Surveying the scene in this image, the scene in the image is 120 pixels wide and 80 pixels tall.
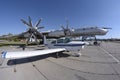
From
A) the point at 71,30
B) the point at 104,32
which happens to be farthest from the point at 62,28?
the point at 104,32

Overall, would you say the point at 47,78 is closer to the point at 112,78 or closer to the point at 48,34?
the point at 112,78

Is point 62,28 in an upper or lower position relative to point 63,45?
upper

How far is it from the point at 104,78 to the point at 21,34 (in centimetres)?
2747

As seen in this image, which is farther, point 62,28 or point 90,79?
point 62,28

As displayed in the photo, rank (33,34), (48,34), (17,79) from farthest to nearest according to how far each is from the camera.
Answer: (48,34) → (33,34) → (17,79)


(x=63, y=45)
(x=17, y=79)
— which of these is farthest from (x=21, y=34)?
(x=17, y=79)

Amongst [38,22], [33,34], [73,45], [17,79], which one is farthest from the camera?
[38,22]

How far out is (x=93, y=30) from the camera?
2730cm

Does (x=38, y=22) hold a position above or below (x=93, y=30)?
above

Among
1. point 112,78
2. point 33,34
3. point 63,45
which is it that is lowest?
point 112,78

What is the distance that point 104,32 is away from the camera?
27672mm

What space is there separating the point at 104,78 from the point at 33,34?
23473mm

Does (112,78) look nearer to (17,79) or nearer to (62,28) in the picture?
(17,79)

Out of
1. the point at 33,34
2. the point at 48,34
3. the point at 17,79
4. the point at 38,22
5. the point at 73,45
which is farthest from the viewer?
the point at 48,34
